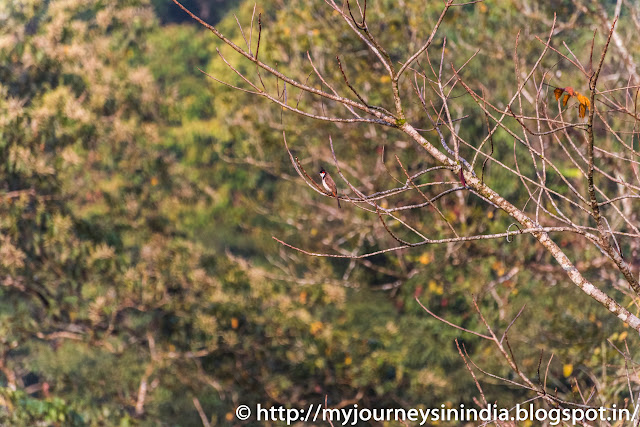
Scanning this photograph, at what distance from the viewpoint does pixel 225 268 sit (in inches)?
404

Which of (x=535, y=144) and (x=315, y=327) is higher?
(x=535, y=144)

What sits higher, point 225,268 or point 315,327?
point 225,268

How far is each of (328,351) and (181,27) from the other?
12.5 meters

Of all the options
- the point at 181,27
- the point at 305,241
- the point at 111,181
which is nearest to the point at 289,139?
the point at 305,241

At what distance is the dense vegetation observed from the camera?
28.3ft

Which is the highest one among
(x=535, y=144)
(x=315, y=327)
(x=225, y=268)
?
(x=535, y=144)

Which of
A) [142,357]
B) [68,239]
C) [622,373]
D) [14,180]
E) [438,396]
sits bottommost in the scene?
[142,357]

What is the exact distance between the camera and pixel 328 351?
30.9 feet

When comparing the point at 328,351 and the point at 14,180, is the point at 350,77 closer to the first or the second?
the point at 328,351

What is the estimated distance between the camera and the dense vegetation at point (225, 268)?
8633 millimetres

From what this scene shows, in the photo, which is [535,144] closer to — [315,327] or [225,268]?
[315,327]

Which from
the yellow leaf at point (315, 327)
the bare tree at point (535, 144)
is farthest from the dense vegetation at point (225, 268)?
the bare tree at point (535, 144)

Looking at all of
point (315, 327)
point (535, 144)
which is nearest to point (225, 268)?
point (315, 327)

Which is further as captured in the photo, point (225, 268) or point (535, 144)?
point (225, 268)
